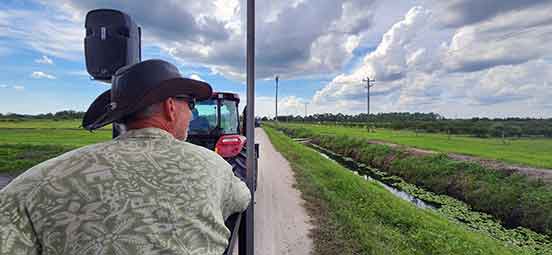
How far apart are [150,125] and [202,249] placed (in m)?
0.38

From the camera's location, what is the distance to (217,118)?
491 centimetres

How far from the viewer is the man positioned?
0.71 meters

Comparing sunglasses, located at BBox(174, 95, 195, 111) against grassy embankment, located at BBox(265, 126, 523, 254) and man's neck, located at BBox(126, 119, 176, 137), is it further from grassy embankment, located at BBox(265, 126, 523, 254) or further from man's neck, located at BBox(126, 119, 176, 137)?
grassy embankment, located at BBox(265, 126, 523, 254)

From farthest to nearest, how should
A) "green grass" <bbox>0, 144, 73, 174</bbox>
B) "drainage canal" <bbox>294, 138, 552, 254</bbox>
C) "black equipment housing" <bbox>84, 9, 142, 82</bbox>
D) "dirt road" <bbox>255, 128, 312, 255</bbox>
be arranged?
"green grass" <bbox>0, 144, 73, 174</bbox> < "drainage canal" <bbox>294, 138, 552, 254</bbox> < "dirt road" <bbox>255, 128, 312, 255</bbox> < "black equipment housing" <bbox>84, 9, 142, 82</bbox>

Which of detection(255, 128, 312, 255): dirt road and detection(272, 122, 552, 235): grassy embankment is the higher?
detection(255, 128, 312, 255): dirt road

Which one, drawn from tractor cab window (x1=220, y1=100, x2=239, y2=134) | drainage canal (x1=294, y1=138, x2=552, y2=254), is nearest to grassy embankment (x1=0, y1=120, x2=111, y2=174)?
tractor cab window (x1=220, y1=100, x2=239, y2=134)

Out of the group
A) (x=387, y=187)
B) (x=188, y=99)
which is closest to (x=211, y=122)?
(x=188, y=99)

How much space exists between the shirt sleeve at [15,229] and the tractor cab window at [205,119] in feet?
13.8

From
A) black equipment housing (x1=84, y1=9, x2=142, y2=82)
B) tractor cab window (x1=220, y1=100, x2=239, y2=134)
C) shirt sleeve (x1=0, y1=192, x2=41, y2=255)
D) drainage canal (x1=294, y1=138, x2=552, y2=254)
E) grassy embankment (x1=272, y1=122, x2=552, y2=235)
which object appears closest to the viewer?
shirt sleeve (x1=0, y1=192, x2=41, y2=255)

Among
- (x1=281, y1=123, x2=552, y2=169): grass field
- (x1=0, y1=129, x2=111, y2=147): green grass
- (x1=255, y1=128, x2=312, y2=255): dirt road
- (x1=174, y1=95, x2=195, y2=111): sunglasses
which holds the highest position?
(x1=174, y1=95, x2=195, y2=111): sunglasses

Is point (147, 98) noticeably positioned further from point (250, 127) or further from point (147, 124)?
point (250, 127)

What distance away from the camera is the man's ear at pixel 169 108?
942 millimetres

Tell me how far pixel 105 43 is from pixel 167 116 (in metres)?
1.26

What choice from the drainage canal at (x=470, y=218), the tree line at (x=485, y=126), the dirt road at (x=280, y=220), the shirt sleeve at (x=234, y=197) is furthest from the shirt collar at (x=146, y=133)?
the tree line at (x=485, y=126)
